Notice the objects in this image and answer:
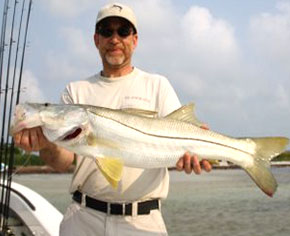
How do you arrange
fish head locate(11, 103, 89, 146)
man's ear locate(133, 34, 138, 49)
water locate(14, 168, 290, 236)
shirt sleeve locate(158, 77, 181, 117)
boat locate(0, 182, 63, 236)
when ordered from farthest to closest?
water locate(14, 168, 290, 236)
boat locate(0, 182, 63, 236)
man's ear locate(133, 34, 138, 49)
shirt sleeve locate(158, 77, 181, 117)
fish head locate(11, 103, 89, 146)

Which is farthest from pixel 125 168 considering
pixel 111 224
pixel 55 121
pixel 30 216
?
pixel 30 216

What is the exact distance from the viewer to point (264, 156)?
12.0 feet

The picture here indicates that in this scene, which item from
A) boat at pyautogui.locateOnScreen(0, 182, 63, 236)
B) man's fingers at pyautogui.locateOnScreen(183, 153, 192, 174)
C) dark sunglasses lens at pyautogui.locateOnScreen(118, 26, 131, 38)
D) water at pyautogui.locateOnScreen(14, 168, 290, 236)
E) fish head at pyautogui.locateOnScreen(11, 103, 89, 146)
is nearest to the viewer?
fish head at pyautogui.locateOnScreen(11, 103, 89, 146)

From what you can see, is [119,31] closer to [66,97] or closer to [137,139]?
[66,97]

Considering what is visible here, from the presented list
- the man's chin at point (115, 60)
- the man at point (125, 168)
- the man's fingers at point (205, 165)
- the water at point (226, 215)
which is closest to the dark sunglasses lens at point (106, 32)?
the man at point (125, 168)

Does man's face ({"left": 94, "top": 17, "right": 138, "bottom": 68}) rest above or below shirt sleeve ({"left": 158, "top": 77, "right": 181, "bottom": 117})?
above

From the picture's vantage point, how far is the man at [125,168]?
382cm

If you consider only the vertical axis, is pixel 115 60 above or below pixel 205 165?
above

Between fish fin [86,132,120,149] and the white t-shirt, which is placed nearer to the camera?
fish fin [86,132,120,149]

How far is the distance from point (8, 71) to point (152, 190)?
554cm

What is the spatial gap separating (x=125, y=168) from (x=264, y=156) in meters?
1.12

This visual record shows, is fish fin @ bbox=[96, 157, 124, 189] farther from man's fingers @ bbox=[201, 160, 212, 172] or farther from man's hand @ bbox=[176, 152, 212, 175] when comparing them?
man's fingers @ bbox=[201, 160, 212, 172]

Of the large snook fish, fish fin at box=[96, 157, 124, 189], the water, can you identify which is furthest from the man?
→ the water

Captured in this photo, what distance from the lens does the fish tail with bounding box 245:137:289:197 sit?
3.53 m
